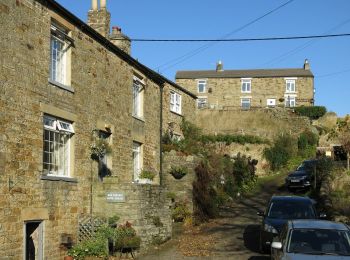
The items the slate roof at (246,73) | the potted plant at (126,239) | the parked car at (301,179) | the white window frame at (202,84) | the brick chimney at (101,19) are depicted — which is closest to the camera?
the potted plant at (126,239)

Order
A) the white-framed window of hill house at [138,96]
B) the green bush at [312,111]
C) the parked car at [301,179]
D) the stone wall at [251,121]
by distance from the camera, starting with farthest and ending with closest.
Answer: the green bush at [312,111] → the stone wall at [251,121] → the parked car at [301,179] → the white-framed window of hill house at [138,96]

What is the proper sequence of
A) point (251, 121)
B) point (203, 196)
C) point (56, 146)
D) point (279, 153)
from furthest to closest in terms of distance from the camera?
point (251, 121)
point (279, 153)
point (203, 196)
point (56, 146)

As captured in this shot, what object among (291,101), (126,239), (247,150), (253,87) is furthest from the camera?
(253,87)

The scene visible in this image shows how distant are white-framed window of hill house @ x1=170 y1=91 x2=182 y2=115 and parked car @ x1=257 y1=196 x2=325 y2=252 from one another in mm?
13460

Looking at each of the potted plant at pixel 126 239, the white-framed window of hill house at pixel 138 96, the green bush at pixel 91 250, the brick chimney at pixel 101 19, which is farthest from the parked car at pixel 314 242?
the brick chimney at pixel 101 19

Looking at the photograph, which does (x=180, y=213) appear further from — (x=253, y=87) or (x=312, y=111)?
(x=253, y=87)

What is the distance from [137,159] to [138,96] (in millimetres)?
2754

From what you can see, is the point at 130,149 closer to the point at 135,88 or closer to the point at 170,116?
the point at 135,88

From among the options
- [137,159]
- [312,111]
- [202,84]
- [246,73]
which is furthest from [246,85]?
[137,159]

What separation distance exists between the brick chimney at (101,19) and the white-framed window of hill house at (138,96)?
2.36 metres

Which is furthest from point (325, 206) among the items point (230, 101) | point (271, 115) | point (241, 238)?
point (230, 101)

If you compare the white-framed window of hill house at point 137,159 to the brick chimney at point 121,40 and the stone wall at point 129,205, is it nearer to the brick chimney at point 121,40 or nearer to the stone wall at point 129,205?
the stone wall at point 129,205

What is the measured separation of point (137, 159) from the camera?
22812mm

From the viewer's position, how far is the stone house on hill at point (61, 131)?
1309 centimetres
